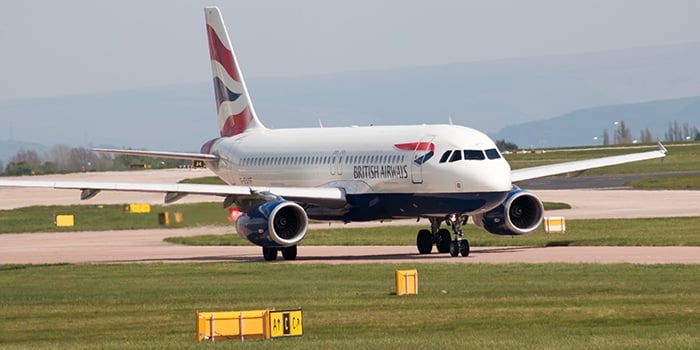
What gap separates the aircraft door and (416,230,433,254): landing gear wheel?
2.49 m

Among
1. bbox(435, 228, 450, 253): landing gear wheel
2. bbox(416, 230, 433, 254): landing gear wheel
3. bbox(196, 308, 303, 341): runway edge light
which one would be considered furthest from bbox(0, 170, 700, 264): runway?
bbox(196, 308, 303, 341): runway edge light

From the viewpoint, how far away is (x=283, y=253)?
4641cm

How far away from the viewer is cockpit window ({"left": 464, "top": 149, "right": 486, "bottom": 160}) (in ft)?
144

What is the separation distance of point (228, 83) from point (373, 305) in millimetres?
29038

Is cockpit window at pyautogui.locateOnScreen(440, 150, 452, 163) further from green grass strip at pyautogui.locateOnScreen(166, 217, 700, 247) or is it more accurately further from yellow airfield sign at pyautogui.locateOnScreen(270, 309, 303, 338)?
yellow airfield sign at pyautogui.locateOnScreen(270, 309, 303, 338)

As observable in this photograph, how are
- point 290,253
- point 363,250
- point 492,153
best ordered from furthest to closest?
1. point 363,250
2. point 290,253
3. point 492,153

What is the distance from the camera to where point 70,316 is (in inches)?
1150

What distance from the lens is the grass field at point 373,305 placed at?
23859 millimetres

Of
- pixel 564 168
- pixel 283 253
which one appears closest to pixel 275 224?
pixel 283 253

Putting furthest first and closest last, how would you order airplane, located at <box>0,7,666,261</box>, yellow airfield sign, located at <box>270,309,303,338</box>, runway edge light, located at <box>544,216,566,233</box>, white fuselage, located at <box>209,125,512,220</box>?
1. runway edge light, located at <box>544,216,566,233</box>
2. airplane, located at <box>0,7,666,261</box>
3. white fuselage, located at <box>209,125,512,220</box>
4. yellow airfield sign, located at <box>270,309,303,338</box>

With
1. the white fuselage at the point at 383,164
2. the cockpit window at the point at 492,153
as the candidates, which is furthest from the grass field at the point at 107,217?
the cockpit window at the point at 492,153

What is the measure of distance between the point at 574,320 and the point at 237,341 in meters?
6.22

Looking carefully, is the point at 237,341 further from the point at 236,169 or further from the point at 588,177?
the point at 588,177

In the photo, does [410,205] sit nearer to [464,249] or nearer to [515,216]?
[464,249]
